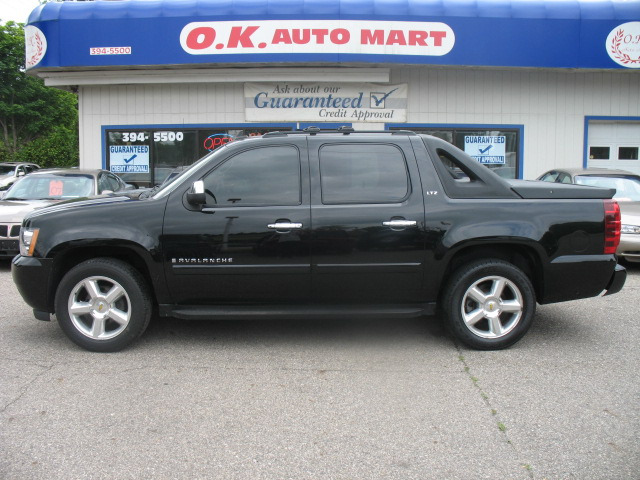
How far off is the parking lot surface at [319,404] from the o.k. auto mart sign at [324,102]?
29.3ft

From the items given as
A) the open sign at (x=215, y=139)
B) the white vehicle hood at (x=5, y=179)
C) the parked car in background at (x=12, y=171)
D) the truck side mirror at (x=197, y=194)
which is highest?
the open sign at (x=215, y=139)

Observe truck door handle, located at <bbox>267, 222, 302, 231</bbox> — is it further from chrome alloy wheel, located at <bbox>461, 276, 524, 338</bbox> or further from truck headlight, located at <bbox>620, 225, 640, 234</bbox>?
truck headlight, located at <bbox>620, 225, 640, 234</bbox>

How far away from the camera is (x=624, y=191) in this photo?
941 cm

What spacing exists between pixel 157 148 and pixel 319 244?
10483 millimetres

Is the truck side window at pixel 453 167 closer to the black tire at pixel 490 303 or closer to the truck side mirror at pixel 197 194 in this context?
the black tire at pixel 490 303

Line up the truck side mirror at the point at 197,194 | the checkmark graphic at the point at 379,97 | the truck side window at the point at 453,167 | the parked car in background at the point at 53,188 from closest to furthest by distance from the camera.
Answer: the truck side mirror at the point at 197,194 < the truck side window at the point at 453,167 < the parked car in background at the point at 53,188 < the checkmark graphic at the point at 379,97

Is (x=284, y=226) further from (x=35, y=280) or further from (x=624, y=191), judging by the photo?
(x=624, y=191)

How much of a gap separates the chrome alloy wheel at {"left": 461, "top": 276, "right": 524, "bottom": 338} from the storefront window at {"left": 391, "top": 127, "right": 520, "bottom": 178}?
380 inches

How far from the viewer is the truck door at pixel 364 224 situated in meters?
4.69

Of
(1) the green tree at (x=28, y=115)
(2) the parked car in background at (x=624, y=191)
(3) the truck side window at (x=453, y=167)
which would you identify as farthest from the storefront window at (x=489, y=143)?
(1) the green tree at (x=28, y=115)

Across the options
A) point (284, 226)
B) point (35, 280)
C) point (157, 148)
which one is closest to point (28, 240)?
point (35, 280)

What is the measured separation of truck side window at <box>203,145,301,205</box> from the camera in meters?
4.77

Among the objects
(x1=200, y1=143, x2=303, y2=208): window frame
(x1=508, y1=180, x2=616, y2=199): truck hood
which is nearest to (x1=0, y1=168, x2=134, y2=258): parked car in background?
(x1=200, y1=143, x2=303, y2=208): window frame

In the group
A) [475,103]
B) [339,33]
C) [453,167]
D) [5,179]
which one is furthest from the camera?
[5,179]
